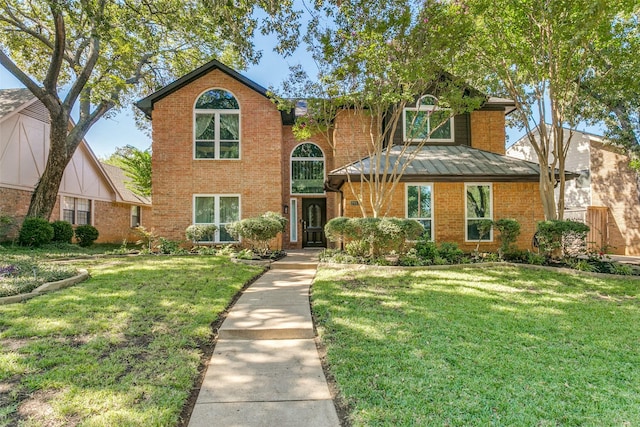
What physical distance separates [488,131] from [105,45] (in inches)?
648

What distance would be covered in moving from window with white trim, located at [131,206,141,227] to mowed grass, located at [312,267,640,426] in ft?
65.1

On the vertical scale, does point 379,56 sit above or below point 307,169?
above

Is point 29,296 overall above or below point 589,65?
below

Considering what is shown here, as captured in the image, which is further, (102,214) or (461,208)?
(102,214)

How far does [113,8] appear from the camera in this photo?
12.1 metres

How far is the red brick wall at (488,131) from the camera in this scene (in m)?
13.8

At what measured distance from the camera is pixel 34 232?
42.2 ft

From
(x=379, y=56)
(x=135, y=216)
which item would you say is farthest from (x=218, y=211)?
(x=135, y=216)

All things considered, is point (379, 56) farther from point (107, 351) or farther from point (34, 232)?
point (34, 232)

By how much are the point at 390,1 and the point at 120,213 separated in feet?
64.4

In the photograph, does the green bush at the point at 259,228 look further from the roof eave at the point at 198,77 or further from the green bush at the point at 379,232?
the roof eave at the point at 198,77

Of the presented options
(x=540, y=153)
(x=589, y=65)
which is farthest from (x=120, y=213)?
(x=589, y=65)

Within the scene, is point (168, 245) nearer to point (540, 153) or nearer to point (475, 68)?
point (475, 68)

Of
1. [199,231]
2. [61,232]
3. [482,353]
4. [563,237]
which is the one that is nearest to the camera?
[482,353]
